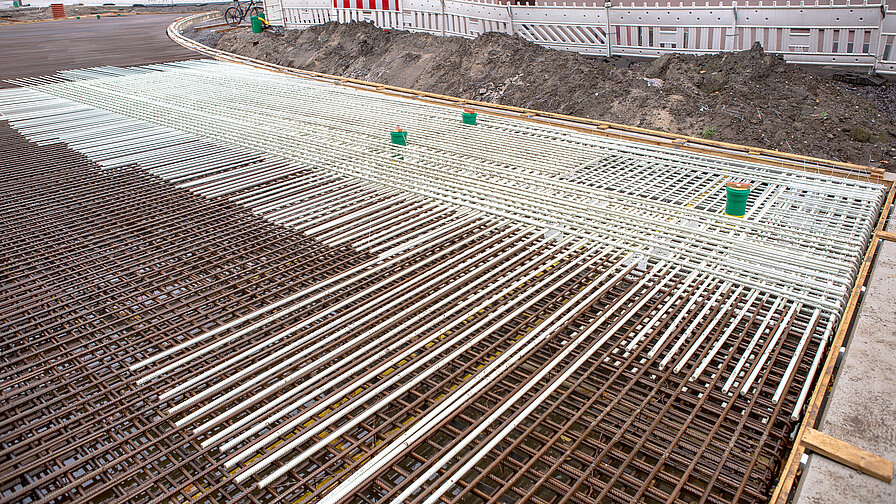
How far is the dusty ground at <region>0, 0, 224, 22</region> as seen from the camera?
29.0m

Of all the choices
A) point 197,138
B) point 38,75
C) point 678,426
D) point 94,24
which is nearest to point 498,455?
point 678,426

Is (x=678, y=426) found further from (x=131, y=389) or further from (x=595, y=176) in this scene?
(x=595, y=176)

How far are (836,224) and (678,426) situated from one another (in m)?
2.95

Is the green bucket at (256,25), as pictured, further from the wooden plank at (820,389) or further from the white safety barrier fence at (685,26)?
the wooden plank at (820,389)

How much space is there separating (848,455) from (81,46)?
773 inches

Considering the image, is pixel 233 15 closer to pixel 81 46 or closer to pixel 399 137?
pixel 81 46

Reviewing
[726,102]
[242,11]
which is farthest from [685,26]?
[242,11]

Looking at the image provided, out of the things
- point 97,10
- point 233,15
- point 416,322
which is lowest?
point 416,322

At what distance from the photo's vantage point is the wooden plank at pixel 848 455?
8.07 feet

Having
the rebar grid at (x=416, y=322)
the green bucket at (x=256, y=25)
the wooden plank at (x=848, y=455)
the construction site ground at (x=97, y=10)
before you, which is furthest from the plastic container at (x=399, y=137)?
the construction site ground at (x=97, y=10)

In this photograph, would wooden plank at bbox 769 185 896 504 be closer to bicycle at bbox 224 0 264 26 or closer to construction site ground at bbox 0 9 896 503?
construction site ground at bbox 0 9 896 503

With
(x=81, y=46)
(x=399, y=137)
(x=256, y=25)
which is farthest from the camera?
(x=81, y=46)

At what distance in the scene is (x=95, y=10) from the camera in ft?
102

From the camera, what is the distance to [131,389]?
3.18 m
